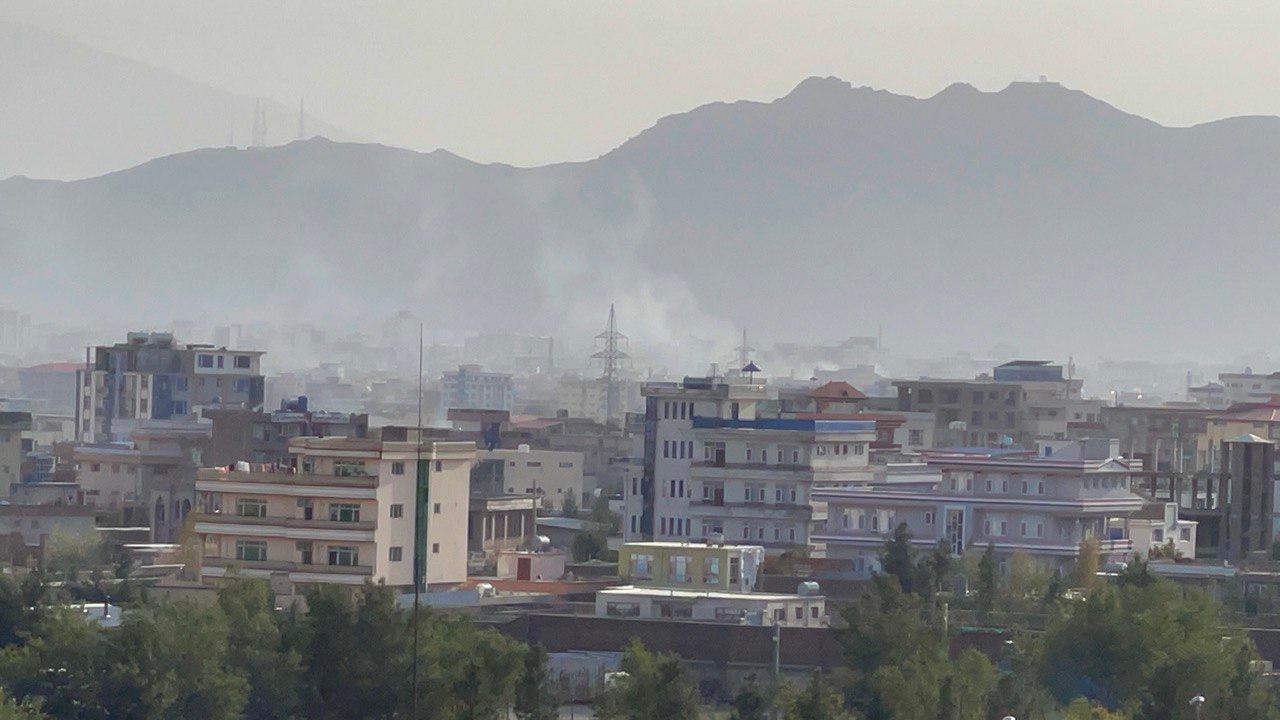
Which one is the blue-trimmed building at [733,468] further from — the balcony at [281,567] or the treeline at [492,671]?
the treeline at [492,671]

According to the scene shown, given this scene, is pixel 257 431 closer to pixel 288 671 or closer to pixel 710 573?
pixel 710 573

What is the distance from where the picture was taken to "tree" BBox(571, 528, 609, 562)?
2057 inches

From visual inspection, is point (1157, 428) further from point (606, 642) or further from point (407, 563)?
point (606, 642)

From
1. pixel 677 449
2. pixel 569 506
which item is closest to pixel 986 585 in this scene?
pixel 677 449

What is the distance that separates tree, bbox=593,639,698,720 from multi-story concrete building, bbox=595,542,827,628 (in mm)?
8713

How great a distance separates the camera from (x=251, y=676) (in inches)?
1195

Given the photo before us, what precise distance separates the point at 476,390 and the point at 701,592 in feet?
354

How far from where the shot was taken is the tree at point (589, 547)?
171 ft

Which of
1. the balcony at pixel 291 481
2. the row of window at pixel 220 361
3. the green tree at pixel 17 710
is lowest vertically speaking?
the green tree at pixel 17 710

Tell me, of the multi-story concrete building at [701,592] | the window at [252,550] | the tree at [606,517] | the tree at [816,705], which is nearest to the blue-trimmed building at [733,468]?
the tree at [606,517]

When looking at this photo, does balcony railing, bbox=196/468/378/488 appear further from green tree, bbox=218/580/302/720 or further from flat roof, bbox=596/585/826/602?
green tree, bbox=218/580/302/720

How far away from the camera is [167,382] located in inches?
3211

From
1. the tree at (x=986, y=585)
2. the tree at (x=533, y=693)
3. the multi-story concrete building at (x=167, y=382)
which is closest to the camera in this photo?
the tree at (x=533, y=693)

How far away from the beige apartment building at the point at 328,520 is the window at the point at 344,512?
0.04 ft
